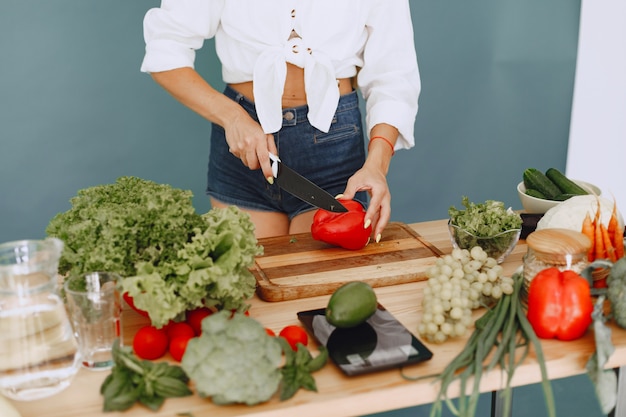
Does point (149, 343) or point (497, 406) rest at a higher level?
point (149, 343)

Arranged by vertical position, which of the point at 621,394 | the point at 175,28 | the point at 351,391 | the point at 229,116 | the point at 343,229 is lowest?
the point at 621,394

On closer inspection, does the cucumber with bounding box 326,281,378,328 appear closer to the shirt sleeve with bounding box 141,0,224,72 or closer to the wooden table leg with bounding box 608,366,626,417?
the wooden table leg with bounding box 608,366,626,417

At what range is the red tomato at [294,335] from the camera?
1.17 m

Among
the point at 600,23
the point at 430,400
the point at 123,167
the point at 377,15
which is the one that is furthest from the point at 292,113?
the point at 600,23

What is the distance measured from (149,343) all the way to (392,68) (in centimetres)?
111

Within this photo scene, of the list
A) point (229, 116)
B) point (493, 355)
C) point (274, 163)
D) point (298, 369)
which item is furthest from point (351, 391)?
point (229, 116)

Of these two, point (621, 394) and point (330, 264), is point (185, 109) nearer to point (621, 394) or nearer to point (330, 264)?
point (330, 264)

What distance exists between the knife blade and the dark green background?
1263 millimetres

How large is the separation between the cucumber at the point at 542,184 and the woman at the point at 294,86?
0.35 metres

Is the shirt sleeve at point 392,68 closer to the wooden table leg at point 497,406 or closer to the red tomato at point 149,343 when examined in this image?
the wooden table leg at point 497,406

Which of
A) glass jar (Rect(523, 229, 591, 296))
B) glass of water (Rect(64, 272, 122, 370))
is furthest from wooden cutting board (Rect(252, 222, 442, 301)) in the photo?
glass of water (Rect(64, 272, 122, 370))

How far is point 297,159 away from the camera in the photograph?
1949mm

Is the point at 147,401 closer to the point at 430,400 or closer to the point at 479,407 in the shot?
the point at 430,400

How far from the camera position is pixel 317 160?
195cm
